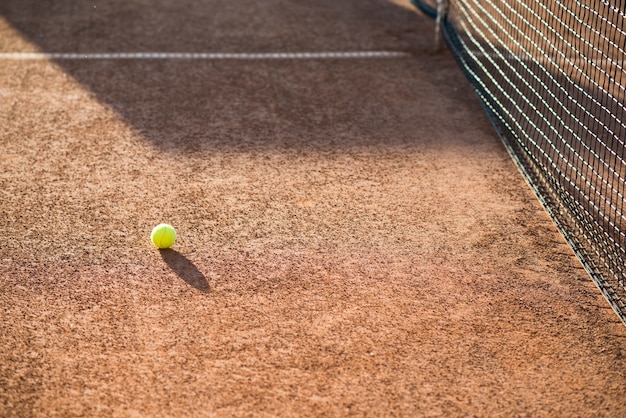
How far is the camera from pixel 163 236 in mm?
4387

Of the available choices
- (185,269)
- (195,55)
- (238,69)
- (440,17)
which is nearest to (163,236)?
(185,269)

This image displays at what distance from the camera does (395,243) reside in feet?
15.0

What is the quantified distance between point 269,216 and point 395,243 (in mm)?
799

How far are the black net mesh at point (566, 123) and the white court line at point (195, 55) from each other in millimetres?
858

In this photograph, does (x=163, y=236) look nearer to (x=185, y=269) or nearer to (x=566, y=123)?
(x=185, y=269)

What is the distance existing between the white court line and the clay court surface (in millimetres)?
106

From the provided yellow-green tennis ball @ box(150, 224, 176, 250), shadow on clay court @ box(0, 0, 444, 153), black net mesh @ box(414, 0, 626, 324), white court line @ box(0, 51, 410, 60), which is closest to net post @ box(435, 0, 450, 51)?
black net mesh @ box(414, 0, 626, 324)

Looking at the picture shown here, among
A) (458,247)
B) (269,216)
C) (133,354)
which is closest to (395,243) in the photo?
(458,247)

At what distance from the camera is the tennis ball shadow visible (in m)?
4.16

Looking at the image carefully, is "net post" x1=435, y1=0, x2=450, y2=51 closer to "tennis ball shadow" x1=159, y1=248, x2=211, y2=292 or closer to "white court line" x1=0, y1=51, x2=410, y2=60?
"white court line" x1=0, y1=51, x2=410, y2=60

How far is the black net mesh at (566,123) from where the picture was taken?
464 centimetres

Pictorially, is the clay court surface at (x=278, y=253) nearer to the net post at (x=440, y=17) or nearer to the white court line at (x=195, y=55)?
the white court line at (x=195, y=55)

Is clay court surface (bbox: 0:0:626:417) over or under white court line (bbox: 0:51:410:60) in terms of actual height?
under

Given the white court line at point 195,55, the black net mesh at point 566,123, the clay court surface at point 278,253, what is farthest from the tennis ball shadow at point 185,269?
the white court line at point 195,55
